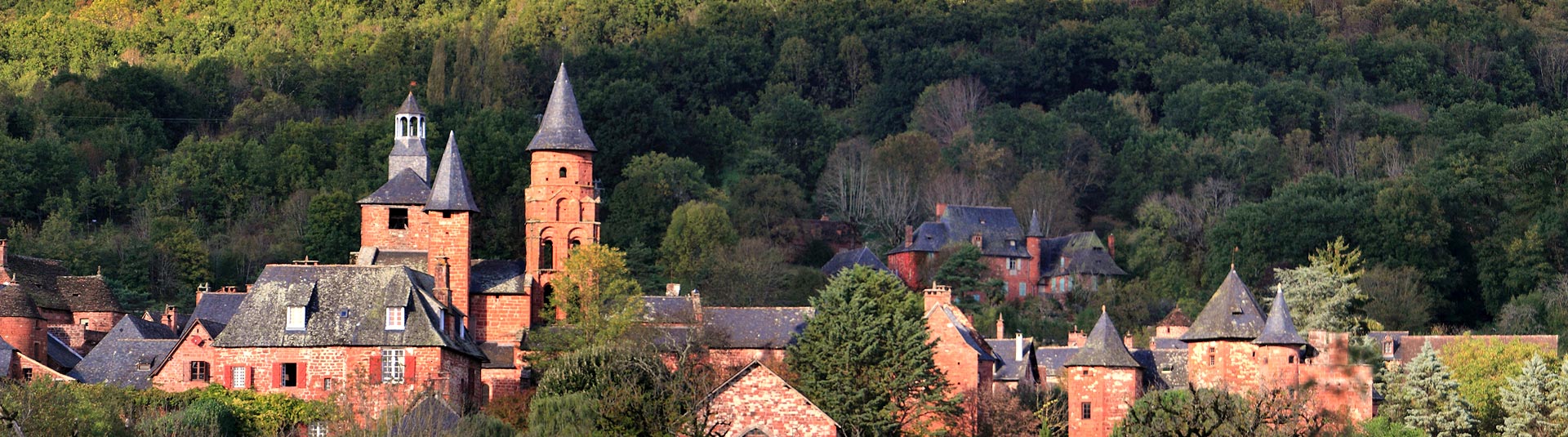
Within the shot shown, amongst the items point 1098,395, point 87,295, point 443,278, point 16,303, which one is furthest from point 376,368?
point 1098,395

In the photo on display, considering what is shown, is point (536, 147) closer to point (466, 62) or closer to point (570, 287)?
point (570, 287)

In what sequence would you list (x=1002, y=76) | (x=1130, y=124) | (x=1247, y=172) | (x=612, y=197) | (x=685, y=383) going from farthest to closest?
1. (x=1002, y=76)
2. (x=1130, y=124)
3. (x=1247, y=172)
4. (x=612, y=197)
5. (x=685, y=383)

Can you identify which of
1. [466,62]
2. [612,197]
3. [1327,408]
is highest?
[466,62]

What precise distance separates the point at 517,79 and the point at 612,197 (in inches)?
672

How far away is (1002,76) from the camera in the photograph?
113375 millimetres

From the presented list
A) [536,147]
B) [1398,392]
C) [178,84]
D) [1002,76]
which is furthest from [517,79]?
[1398,392]

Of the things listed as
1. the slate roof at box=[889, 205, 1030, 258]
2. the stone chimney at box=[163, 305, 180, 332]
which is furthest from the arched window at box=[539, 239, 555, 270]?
the slate roof at box=[889, 205, 1030, 258]

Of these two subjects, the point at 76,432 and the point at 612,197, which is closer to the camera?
the point at 76,432

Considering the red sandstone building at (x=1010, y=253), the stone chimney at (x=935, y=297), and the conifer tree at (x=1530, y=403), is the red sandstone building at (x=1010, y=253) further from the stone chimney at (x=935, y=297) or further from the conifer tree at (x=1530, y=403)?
the conifer tree at (x=1530, y=403)

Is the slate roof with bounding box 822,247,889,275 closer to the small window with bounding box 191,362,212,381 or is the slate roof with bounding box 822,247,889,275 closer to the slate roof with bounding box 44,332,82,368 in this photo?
the slate roof with bounding box 44,332,82,368

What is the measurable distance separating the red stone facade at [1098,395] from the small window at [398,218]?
18.1 meters

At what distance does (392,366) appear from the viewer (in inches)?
2194

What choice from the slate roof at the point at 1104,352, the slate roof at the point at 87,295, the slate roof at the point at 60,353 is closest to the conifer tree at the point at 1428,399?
the slate roof at the point at 1104,352

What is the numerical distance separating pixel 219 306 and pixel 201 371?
6400 millimetres
